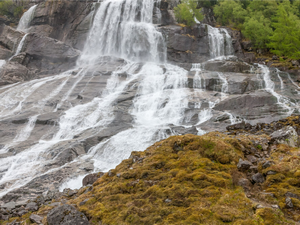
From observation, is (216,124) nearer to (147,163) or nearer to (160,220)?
(147,163)

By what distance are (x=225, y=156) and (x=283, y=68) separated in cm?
2783

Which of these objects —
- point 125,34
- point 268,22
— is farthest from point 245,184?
point 268,22

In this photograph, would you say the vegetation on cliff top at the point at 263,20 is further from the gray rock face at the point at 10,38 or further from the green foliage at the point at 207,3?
the gray rock face at the point at 10,38

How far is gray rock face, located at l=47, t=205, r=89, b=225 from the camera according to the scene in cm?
523

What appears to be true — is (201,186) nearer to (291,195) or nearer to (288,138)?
(291,195)

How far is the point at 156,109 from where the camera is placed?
70.5 feet

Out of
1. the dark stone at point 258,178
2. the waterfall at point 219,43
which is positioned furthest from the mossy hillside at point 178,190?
the waterfall at point 219,43

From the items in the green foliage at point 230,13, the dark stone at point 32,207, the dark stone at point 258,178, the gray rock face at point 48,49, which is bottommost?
Result: the dark stone at point 32,207

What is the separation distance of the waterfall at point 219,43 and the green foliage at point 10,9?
134 feet

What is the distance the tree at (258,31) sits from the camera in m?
35.1

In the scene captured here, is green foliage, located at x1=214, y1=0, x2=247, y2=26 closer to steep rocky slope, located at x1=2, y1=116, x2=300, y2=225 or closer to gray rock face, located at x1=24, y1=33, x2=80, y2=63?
gray rock face, located at x1=24, y1=33, x2=80, y2=63

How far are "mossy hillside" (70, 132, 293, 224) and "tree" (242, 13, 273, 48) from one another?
33.9 metres

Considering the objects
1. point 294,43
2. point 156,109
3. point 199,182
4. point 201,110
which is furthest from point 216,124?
point 294,43

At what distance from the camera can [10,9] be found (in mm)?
47875
